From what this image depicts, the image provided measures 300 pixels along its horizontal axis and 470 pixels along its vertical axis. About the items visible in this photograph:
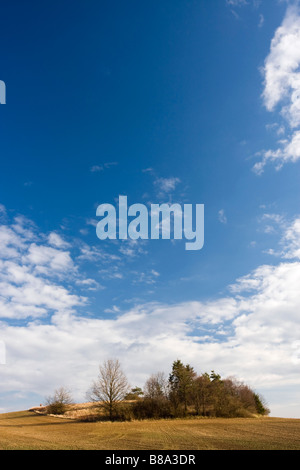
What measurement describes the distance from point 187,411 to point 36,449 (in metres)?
56.2

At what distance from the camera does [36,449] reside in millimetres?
24562

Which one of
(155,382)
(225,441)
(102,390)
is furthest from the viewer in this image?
(155,382)

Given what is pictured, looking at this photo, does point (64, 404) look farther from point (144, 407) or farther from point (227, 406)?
point (227, 406)

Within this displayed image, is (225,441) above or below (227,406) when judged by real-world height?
above
